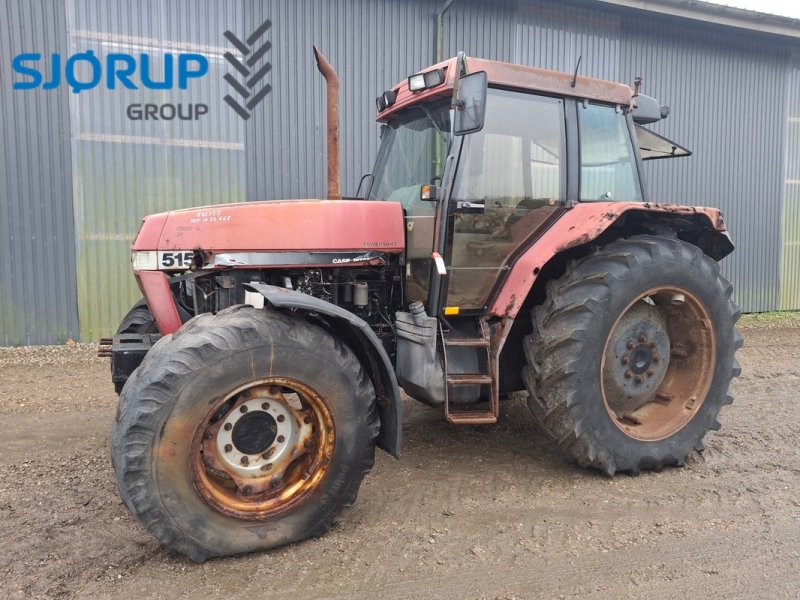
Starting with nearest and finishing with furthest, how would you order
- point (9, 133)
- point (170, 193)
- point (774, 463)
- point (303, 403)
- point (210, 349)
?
point (210, 349), point (303, 403), point (774, 463), point (9, 133), point (170, 193)

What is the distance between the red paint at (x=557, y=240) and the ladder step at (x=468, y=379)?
377 mm

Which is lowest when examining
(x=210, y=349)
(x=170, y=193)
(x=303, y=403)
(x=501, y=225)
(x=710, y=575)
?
(x=710, y=575)

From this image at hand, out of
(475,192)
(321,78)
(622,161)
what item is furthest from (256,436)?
(321,78)

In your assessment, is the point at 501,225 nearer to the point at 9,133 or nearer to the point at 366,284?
the point at 366,284

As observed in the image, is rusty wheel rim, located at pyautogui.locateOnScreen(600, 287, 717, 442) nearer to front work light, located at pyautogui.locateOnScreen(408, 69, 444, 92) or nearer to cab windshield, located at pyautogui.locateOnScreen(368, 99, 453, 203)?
cab windshield, located at pyautogui.locateOnScreen(368, 99, 453, 203)

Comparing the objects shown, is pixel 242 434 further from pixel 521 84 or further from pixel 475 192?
pixel 521 84

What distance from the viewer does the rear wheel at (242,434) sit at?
8.06 feet

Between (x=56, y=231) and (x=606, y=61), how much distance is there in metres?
8.30

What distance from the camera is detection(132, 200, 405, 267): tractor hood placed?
3260 mm

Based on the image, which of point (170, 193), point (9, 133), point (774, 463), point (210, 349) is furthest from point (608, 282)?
point (9, 133)

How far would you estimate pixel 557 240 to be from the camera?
3.47m

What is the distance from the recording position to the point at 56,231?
24.2ft

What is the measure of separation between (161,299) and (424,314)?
152cm

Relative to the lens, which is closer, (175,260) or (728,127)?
(175,260)
